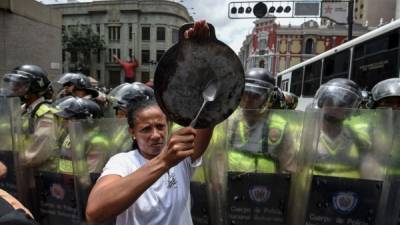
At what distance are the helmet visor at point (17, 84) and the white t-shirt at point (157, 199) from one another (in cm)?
285

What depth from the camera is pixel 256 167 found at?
7.45 feet

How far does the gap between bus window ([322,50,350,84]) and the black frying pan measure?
8.66 m

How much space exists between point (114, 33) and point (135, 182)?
57514 millimetres

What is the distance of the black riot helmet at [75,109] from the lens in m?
3.09

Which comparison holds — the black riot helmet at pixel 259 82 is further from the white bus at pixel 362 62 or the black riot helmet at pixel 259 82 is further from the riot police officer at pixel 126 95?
the white bus at pixel 362 62

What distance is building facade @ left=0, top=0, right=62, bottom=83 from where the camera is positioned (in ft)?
36.4

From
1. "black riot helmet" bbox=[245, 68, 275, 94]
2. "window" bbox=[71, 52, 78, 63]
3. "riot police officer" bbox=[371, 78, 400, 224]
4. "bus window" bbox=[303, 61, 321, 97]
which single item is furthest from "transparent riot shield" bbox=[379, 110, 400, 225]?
"window" bbox=[71, 52, 78, 63]

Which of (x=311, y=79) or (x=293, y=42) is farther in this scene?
(x=293, y=42)

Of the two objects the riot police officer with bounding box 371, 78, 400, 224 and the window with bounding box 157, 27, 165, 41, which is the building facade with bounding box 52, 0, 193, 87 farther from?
the riot police officer with bounding box 371, 78, 400, 224

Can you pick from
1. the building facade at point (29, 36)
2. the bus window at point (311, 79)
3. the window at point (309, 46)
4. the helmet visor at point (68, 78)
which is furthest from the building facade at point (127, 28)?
the helmet visor at point (68, 78)

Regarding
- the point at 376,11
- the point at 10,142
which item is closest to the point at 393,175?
the point at 10,142

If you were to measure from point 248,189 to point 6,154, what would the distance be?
172 centimetres

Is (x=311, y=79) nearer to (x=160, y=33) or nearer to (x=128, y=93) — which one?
(x=128, y=93)

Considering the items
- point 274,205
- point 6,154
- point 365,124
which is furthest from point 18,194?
point 365,124
